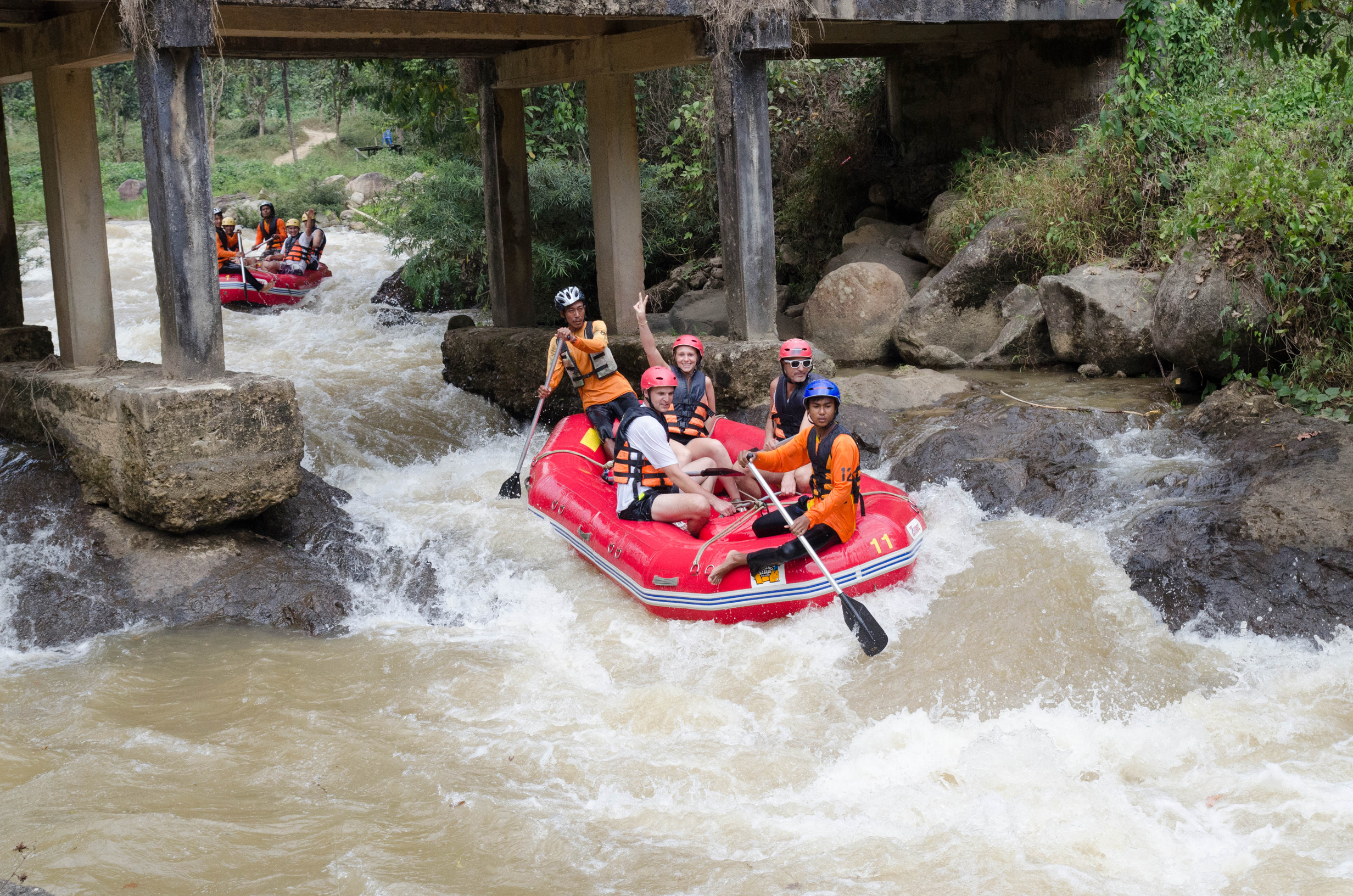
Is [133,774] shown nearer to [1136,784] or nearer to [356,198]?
[1136,784]

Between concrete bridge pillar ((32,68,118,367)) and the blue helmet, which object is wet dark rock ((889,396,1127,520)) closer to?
the blue helmet

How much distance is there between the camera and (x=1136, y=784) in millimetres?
4094

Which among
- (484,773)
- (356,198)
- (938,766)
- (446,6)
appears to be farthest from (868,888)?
(356,198)

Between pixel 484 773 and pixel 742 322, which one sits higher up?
pixel 742 322

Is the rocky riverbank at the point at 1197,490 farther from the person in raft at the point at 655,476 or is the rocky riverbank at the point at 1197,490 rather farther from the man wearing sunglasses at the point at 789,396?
the person in raft at the point at 655,476

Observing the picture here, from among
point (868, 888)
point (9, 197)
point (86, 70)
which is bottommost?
point (868, 888)

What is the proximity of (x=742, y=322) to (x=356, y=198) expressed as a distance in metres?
18.8

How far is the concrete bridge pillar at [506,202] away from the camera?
10.3m

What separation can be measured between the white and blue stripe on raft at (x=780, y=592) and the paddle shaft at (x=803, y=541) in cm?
9

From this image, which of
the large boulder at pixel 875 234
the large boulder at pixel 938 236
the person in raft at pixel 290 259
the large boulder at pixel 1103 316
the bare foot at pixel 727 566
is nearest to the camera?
the bare foot at pixel 727 566

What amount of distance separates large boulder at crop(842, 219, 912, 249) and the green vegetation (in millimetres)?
844

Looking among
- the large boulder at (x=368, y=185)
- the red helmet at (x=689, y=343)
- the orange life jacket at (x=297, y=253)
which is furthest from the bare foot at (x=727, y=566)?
the large boulder at (x=368, y=185)

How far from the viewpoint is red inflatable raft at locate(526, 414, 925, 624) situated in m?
5.47

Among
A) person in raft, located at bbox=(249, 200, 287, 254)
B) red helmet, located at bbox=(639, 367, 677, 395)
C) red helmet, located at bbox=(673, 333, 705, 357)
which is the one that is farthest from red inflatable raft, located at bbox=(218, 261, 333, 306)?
red helmet, located at bbox=(639, 367, 677, 395)
